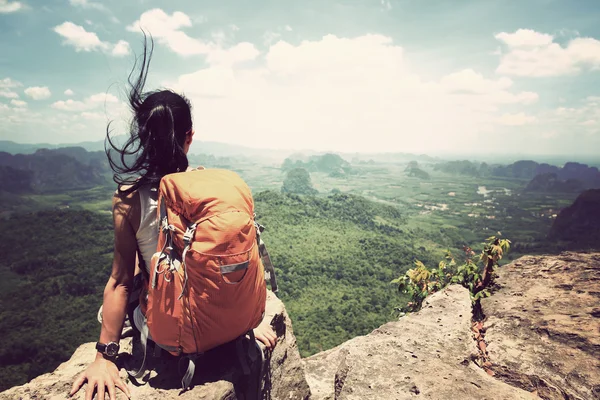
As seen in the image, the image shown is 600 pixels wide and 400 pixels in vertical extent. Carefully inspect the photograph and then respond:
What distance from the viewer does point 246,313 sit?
5.84 feet

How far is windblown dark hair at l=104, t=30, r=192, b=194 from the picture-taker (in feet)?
6.18

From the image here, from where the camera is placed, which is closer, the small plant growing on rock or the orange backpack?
the orange backpack

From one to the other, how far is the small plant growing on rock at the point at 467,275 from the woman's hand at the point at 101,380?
485 centimetres

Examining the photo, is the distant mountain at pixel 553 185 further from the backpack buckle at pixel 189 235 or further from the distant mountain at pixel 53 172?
the distant mountain at pixel 53 172

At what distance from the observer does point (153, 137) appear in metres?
1.90

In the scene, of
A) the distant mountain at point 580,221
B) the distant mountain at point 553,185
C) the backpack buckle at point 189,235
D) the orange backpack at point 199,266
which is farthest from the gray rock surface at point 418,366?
the distant mountain at point 553,185

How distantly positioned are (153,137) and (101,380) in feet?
5.25

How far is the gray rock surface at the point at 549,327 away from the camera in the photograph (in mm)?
2754

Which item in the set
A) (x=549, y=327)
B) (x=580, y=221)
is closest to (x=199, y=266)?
(x=549, y=327)

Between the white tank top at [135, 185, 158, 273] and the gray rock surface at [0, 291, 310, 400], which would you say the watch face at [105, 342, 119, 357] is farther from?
the white tank top at [135, 185, 158, 273]

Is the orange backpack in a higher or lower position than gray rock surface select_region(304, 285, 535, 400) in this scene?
higher

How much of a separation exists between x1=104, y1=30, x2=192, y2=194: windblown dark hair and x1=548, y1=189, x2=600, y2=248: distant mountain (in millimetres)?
89439

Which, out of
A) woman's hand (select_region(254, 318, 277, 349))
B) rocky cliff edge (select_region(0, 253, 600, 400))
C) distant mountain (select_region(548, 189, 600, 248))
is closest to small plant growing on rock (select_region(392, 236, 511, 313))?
rocky cliff edge (select_region(0, 253, 600, 400))

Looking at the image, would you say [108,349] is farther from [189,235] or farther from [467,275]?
[467,275]
